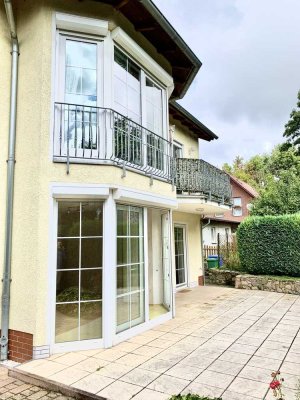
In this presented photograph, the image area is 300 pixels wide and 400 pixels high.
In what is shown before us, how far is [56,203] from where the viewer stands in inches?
234

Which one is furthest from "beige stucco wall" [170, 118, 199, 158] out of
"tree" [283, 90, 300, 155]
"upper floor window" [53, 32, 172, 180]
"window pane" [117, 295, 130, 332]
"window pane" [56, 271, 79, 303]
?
"tree" [283, 90, 300, 155]

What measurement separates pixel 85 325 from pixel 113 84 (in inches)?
202

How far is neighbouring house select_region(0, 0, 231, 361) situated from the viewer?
18.6ft

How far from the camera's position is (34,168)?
579 centimetres

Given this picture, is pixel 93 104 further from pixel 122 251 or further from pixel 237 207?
pixel 237 207

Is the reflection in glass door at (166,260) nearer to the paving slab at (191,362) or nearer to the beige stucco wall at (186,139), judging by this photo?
the paving slab at (191,362)

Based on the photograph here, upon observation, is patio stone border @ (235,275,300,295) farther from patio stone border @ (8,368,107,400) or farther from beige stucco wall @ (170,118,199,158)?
patio stone border @ (8,368,107,400)

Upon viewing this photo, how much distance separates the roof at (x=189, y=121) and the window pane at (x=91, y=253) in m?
6.67

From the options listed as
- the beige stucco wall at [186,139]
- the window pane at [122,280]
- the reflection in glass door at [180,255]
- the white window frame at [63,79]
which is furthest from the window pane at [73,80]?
the reflection in glass door at [180,255]

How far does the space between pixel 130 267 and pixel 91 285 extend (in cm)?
112

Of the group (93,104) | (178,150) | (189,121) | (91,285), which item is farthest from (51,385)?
(189,121)

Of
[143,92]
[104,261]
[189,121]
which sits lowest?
[104,261]

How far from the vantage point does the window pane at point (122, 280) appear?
6473 millimetres

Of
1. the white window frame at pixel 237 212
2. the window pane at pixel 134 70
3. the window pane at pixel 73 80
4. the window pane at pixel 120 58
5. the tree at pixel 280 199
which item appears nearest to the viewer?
the window pane at pixel 73 80
